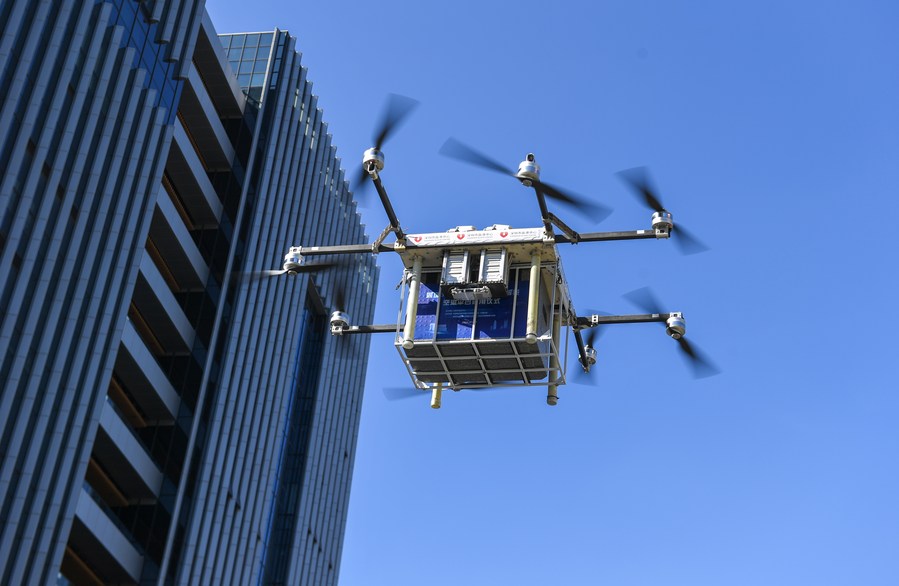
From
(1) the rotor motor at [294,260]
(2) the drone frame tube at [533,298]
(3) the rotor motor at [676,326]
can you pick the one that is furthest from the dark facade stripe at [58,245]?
(3) the rotor motor at [676,326]

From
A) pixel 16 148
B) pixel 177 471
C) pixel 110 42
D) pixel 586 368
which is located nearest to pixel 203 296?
pixel 177 471

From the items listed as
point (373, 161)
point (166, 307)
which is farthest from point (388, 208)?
point (166, 307)

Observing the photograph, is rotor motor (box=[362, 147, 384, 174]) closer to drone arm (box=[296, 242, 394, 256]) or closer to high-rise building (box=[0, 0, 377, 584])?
drone arm (box=[296, 242, 394, 256])

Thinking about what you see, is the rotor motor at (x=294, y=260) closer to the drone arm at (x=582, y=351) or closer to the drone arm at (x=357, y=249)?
the drone arm at (x=357, y=249)

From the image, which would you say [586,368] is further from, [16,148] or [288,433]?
[288,433]

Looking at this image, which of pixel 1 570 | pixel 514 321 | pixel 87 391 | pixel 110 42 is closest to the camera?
pixel 514 321

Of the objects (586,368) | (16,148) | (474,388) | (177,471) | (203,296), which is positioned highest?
(203,296)

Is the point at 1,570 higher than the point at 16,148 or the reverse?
the reverse

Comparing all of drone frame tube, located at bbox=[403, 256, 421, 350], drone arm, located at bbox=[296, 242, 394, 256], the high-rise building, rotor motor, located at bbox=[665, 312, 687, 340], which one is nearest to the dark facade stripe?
the high-rise building
